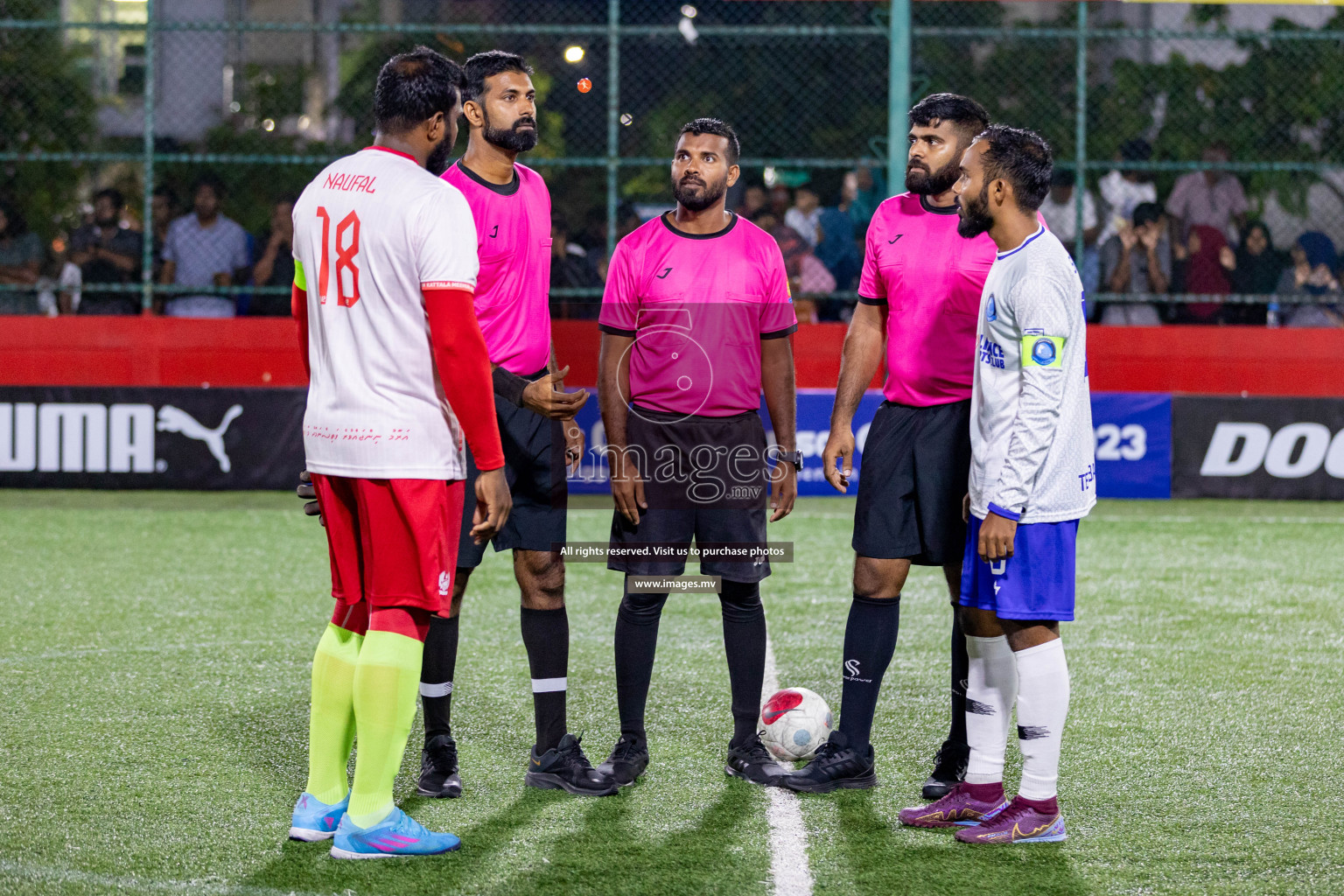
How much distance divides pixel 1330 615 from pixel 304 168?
36.7 feet

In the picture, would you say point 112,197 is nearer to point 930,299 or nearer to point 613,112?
point 613,112

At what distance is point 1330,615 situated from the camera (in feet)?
25.0

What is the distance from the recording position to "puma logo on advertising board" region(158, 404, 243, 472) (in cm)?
1156

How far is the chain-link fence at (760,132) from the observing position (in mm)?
12703

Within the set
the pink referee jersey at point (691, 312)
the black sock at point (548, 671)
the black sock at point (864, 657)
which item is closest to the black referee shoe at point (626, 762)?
the black sock at point (548, 671)

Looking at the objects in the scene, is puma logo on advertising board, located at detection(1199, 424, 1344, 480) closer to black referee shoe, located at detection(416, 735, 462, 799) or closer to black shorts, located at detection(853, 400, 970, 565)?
black shorts, located at detection(853, 400, 970, 565)

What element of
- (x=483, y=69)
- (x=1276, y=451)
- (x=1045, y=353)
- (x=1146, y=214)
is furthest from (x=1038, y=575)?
(x=1146, y=214)

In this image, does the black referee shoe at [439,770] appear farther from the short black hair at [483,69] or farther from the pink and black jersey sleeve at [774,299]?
the short black hair at [483,69]

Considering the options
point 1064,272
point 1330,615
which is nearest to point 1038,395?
point 1064,272

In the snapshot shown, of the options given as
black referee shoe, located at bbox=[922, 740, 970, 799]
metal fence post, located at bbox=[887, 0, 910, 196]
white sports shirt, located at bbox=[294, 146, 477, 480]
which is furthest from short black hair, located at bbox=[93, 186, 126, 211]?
black referee shoe, located at bbox=[922, 740, 970, 799]

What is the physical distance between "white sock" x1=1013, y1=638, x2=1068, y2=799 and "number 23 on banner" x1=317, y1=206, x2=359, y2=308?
217cm

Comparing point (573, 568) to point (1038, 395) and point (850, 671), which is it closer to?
point (850, 671)

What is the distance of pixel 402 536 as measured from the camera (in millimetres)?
3887

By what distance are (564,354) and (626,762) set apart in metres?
7.78
